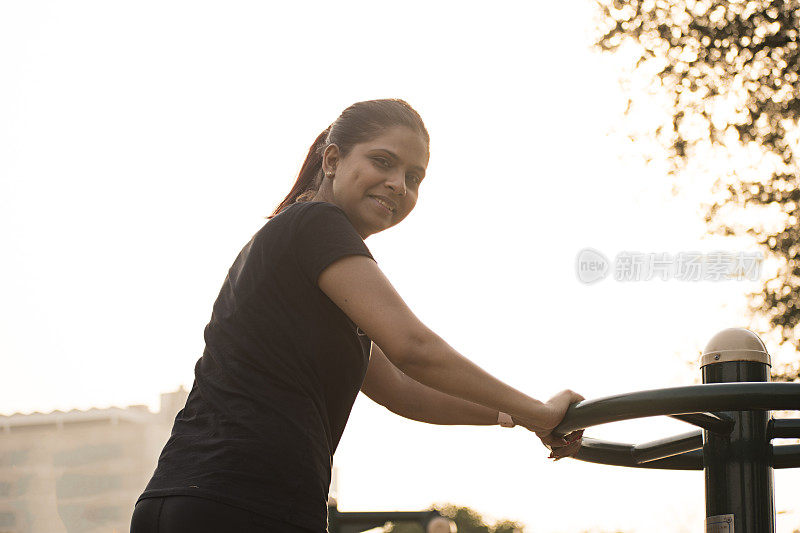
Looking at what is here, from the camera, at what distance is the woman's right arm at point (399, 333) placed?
161 centimetres

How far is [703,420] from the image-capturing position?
157 centimetres

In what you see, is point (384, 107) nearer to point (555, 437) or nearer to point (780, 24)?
point (555, 437)

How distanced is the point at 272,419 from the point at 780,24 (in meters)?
6.96

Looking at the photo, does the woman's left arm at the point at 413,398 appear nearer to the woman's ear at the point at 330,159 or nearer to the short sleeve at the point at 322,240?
the woman's ear at the point at 330,159

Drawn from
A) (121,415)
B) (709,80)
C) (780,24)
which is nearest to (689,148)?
(709,80)

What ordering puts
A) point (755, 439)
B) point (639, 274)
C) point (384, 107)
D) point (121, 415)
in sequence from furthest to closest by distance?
point (121, 415) < point (639, 274) < point (384, 107) < point (755, 439)

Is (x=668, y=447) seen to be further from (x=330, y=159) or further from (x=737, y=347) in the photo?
(x=330, y=159)

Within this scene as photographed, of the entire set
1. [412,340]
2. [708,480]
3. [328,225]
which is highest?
[328,225]

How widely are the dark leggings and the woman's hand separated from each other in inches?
17.6

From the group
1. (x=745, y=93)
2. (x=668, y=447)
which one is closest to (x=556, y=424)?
(x=668, y=447)

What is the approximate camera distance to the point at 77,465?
25.2 metres

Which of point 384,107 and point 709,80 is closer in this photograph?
point 384,107

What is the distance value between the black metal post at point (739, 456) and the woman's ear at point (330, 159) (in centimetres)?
75

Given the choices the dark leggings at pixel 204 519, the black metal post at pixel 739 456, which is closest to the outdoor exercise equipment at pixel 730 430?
the black metal post at pixel 739 456
